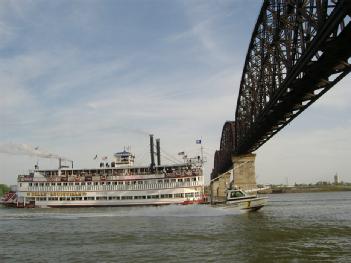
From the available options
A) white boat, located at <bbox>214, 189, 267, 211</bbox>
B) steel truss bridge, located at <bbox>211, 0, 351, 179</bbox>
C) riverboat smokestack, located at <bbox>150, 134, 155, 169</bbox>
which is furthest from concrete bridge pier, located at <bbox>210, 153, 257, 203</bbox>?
steel truss bridge, located at <bbox>211, 0, 351, 179</bbox>

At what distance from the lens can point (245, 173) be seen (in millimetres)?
88312

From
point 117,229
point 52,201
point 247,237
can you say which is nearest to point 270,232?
point 247,237

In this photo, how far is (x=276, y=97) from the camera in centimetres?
3872

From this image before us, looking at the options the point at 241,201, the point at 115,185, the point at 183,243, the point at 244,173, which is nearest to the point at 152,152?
→ the point at 115,185

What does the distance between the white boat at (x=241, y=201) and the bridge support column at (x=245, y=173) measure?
26.8 meters

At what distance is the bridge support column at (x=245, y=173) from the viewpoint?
280 feet

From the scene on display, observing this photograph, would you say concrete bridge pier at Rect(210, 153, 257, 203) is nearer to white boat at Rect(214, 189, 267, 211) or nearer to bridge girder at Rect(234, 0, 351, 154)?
white boat at Rect(214, 189, 267, 211)

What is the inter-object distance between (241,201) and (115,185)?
4380cm

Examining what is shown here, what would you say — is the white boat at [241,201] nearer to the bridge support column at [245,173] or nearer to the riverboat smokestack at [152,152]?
the bridge support column at [245,173]

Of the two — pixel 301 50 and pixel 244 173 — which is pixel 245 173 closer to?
pixel 244 173

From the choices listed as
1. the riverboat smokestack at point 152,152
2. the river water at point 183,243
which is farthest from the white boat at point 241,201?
the riverboat smokestack at point 152,152

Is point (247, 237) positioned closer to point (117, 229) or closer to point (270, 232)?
point (270, 232)

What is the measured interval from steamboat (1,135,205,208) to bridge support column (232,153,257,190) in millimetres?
7489

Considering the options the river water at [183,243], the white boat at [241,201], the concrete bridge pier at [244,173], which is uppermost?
the concrete bridge pier at [244,173]
